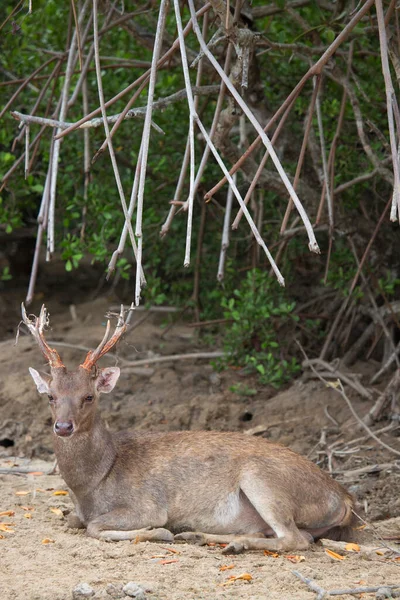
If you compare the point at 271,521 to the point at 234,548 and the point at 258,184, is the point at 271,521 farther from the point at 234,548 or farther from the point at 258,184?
the point at 258,184

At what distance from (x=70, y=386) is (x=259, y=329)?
3261 mm

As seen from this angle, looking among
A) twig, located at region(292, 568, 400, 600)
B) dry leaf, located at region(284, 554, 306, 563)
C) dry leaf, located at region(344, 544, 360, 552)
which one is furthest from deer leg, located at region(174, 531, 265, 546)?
twig, located at region(292, 568, 400, 600)

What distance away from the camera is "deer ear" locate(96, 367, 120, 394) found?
6258 millimetres

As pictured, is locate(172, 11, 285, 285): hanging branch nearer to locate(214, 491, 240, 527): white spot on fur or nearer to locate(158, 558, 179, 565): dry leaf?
locate(158, 558, 179, 565): dry leaf

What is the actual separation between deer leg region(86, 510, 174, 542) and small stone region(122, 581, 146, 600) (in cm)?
125

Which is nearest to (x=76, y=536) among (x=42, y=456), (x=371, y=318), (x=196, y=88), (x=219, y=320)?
(x=42, y=456)

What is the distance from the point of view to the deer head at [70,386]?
5.88 meters

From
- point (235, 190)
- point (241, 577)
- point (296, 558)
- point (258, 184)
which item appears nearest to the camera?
point (235, 190)

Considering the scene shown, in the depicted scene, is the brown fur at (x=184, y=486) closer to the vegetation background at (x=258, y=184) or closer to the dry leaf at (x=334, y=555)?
the dry leaf at (x=334, y=555)

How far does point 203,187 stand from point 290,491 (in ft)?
14.3

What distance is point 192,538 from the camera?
231 inches

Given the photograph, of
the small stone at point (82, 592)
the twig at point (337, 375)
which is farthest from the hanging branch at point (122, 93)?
the twig at point (337, 375)

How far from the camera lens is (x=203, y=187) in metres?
9.62

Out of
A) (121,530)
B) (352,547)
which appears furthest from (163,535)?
(352,547)
